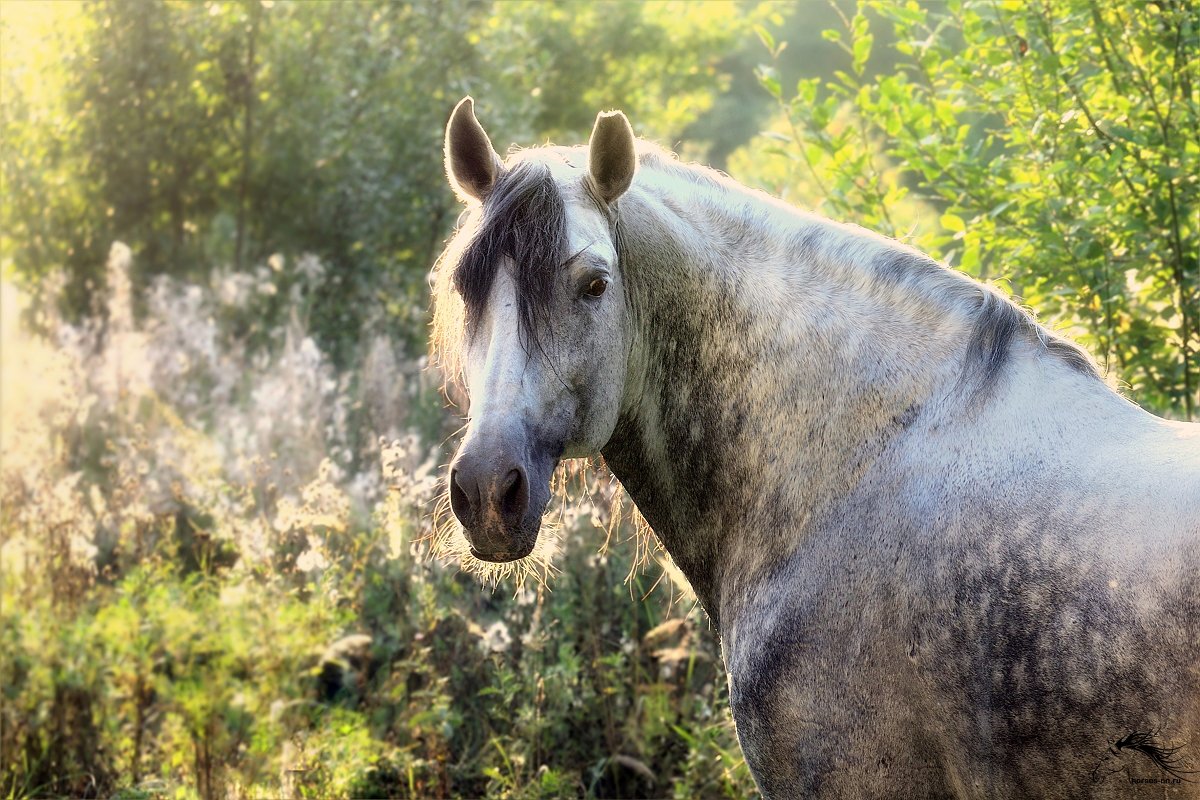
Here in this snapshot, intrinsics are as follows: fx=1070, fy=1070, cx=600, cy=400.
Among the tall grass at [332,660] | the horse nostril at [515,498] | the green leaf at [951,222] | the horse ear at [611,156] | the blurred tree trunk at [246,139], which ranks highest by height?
the horse ear at [611,156]

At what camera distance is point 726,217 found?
2.84m

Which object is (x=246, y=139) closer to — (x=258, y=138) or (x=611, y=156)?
(x=258, y=138)

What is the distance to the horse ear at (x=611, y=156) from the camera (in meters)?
2.54

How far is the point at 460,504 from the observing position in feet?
7.77

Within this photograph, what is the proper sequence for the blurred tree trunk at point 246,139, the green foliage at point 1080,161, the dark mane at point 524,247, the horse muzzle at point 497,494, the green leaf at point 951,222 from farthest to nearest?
the blurred tree trunk at point 246,139, the green leaf at point 951,222, the green foliage at point 1080,161, the dark mane at point 524,247, the horse muzzle at point 497,494

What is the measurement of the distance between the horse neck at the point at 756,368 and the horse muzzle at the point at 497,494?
50 centimetres

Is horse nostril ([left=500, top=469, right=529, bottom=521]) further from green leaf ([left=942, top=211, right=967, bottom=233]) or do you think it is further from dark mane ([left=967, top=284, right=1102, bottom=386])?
green leaf ([left=942, top=211, right=967, bottom=233])

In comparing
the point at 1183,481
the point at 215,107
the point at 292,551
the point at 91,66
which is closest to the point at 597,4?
the point at 215,107

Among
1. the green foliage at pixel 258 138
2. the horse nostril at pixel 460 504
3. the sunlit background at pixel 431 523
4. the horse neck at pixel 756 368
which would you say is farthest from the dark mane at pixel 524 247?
the green foliage at pixel 258 138

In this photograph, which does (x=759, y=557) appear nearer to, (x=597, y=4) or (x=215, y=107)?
(x=215, y=107)

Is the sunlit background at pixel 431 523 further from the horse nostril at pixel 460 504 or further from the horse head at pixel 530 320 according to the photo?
the horse nostril at pixel 460 504

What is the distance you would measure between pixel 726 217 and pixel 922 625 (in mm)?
1171

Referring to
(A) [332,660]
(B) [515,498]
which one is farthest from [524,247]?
(A) [332,660]

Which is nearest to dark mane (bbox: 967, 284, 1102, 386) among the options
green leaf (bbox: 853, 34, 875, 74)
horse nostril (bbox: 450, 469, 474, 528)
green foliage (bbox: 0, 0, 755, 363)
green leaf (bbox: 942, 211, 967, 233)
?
horse nostril (bbox: 450, 469, 474, 528)
